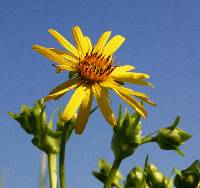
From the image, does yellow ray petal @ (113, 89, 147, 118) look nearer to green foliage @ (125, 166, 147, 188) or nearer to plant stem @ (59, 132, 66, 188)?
plant stem @ (59, 132, 66, 188)

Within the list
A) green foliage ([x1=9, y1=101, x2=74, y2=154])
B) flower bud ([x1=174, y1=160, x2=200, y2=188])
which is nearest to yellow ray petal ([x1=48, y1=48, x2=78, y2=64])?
green foliage ([x1=9, y1=101, x2=74, y2=154])

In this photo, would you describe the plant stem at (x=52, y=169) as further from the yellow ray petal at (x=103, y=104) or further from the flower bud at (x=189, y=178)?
the flower bud at (x=189, y=178)

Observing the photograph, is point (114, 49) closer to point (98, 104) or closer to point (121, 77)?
point (121, 77)

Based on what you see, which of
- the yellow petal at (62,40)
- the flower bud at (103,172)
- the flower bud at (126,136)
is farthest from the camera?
the flower bud at (103,172)

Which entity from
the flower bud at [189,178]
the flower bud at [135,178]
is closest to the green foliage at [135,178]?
the flower bud at [135,178]

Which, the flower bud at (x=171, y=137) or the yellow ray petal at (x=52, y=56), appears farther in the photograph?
the flower bud at (x=171, y=137)

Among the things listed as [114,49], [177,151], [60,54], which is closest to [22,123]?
[60,54]

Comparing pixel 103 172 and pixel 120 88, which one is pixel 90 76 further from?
pixel 103 172
